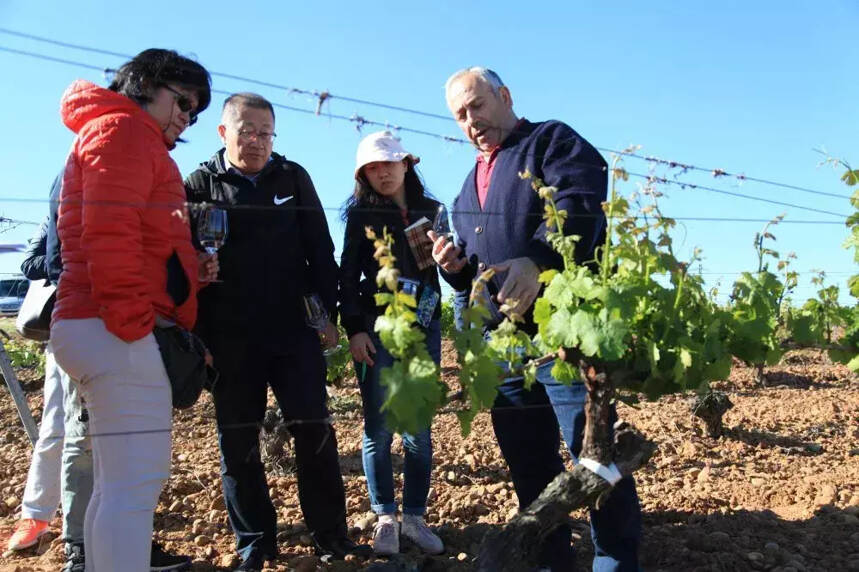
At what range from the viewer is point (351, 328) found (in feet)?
10.2

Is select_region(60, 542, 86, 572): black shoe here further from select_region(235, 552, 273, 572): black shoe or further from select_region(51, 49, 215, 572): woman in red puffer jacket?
select_region(51, 49, 215, 572): woman in red puffer jacket

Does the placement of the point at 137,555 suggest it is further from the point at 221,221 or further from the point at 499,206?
the point at 499,206

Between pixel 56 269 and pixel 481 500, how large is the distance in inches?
89.4

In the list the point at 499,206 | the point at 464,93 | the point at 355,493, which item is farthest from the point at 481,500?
the point at 464,93

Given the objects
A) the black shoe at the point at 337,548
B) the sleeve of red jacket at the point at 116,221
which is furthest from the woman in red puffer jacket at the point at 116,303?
the black shoe at the point at 337,548

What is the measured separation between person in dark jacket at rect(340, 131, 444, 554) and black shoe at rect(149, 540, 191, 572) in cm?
76

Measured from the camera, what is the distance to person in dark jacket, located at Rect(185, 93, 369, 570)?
2.88 meters

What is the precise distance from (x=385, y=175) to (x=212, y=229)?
2.44 ft

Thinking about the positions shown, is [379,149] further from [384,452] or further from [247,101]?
[384,452]

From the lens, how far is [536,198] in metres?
2.53

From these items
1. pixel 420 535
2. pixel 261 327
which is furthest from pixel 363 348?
pixel 420 535

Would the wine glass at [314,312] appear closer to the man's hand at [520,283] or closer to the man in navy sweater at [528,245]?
the man in navy sweater at [528,245]

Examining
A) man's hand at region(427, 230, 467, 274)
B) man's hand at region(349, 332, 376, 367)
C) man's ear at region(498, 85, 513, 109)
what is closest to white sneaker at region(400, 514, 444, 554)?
man's hand at region(349, 332, 376, 367)

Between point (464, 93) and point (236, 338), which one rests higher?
point (464, 93)
